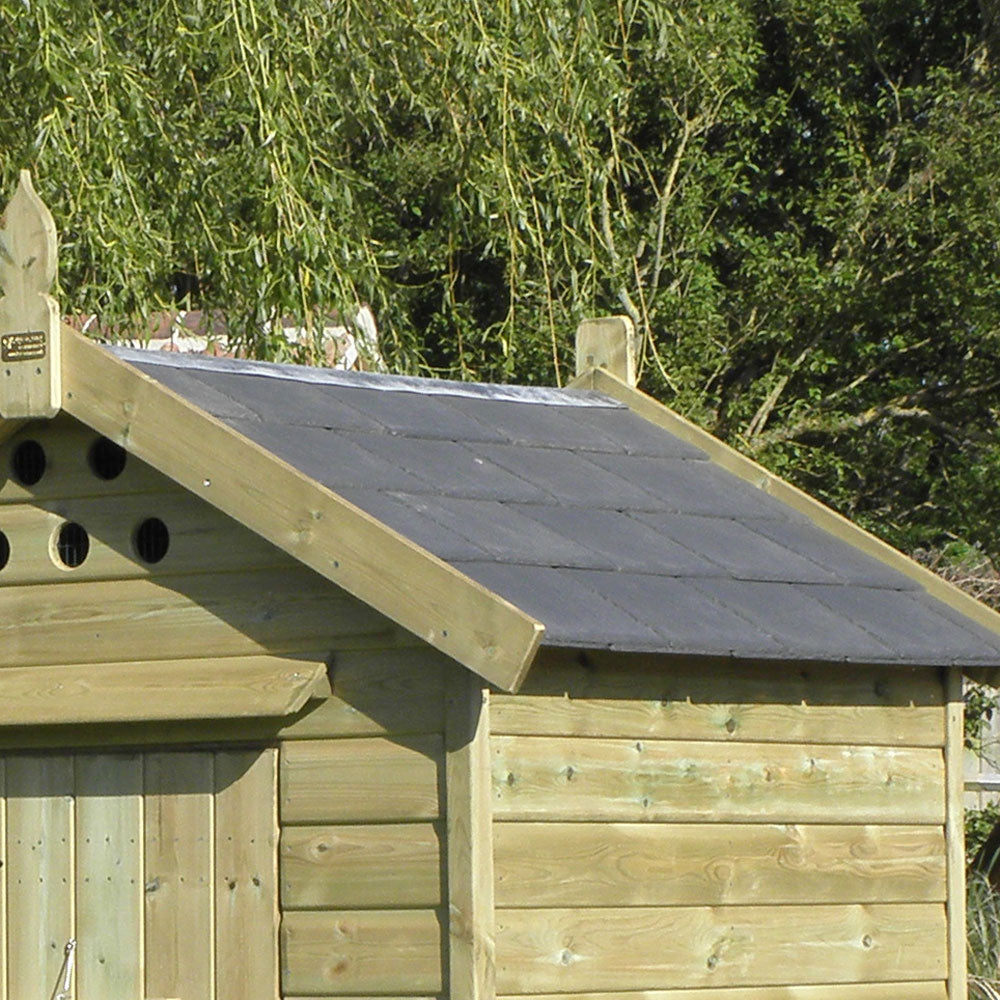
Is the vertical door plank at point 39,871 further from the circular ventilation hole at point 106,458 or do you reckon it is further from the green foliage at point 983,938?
the green foliage at point 983,938

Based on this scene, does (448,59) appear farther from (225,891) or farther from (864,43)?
(864,43)

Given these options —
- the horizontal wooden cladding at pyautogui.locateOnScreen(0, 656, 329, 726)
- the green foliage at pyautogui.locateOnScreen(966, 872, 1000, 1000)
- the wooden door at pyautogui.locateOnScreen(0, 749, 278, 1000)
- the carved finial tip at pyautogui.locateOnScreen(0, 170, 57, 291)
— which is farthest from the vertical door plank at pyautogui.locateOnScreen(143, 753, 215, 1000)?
the green foliage at pyautogui.locateOnScreen(966, 872, 1000, 1000)

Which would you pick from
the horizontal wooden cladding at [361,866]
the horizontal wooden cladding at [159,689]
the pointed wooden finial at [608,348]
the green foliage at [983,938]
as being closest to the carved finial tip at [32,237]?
the horizontal wooden cladding at [159,689]

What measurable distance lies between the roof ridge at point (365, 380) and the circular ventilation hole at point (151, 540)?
1.64 feet

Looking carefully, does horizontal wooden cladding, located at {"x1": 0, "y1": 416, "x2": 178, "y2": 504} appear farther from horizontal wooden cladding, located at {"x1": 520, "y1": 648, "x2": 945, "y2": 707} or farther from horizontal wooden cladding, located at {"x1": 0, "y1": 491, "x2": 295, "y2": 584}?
horizontal wooden cladding, located at {"x1": 520, "y1": 648, "x2": 945, "y2": 707}

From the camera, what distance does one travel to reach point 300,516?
17.9 feet

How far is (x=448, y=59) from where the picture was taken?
10.3 meters

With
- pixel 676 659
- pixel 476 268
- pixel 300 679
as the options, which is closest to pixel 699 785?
pixel 676 659

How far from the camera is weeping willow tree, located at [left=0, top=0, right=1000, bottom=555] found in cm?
942

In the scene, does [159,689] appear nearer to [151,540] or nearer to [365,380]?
[151,540]

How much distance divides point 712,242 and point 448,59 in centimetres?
577

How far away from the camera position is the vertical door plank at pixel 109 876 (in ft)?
19.5

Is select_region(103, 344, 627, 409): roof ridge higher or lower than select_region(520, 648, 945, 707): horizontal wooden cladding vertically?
higher

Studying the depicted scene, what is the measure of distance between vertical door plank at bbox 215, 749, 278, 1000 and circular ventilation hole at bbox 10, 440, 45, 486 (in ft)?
3.60
